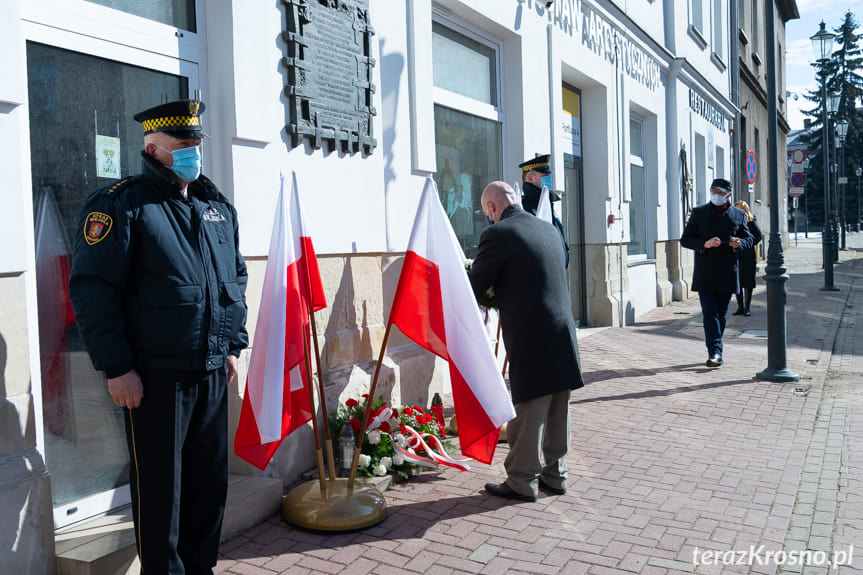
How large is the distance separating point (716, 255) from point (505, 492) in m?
5.01

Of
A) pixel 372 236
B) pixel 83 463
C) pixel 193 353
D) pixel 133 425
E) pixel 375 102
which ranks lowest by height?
pixel 83 463

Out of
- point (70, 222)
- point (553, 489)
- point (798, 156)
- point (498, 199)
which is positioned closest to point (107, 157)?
point (70, 222)

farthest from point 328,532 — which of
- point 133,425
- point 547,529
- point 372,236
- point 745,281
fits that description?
point 745,281

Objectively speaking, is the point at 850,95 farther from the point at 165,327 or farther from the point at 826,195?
the point at 165,327

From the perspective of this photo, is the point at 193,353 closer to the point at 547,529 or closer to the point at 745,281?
the point at 547,529

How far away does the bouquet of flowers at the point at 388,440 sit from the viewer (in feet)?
16.2

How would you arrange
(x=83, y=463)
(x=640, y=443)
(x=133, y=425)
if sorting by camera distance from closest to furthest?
(x=133, y=425)
(x=83, y=463)
(x=640, y=443)

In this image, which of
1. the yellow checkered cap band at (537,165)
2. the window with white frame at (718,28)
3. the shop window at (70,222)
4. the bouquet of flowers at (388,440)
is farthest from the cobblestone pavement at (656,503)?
the window with white frame at (718,28)

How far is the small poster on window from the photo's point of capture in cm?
406

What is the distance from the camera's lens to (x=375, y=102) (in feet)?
20.1

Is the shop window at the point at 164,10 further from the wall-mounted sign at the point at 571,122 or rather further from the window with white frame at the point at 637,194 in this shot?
the window with white frame at the point at 637,194

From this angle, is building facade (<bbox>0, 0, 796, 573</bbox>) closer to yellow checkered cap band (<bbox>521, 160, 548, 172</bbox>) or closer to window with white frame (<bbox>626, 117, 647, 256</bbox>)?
yellow checkered cap band (<bbox>521, 160, 548, 172</bbox>)

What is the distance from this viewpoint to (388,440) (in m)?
5.06

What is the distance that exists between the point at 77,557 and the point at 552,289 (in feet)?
9.19
